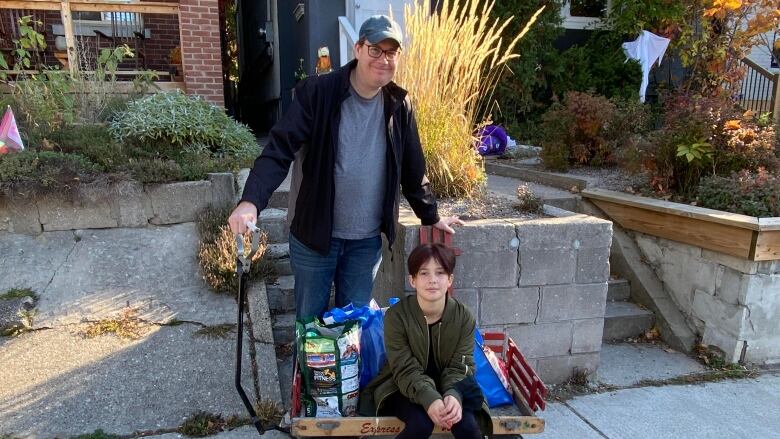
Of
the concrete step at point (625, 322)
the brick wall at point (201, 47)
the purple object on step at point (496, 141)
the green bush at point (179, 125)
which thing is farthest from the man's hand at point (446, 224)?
the brick wall at point (201, 47)

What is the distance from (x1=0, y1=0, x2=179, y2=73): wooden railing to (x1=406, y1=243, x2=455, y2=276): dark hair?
17.5 feet

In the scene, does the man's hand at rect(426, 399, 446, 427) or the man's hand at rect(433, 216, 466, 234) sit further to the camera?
the man's hand at rect(433, 216, 466, 234)

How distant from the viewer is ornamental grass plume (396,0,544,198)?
3133 mm

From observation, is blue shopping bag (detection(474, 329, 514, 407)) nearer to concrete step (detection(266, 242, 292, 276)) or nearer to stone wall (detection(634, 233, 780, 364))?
concrete step (detection(266, 242, 292, 276))

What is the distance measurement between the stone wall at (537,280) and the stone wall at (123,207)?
5.71 ft

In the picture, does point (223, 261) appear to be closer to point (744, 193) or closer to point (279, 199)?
point (279, 199)

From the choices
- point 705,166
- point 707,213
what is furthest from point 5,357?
point 705,166

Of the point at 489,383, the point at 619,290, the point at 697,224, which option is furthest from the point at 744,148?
the point at 489,383

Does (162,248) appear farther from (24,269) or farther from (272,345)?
(272,345)

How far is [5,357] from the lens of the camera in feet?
9.39

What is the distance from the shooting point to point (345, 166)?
7.24ft

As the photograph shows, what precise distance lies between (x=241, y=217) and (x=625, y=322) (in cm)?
302

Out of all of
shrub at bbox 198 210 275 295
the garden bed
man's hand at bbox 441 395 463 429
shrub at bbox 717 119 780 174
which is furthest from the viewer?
shrub at bbox 717 119 780 174

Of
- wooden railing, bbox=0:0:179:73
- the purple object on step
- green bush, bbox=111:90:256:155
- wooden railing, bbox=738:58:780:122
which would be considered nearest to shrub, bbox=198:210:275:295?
green bush, bbox=111:90:256:155
